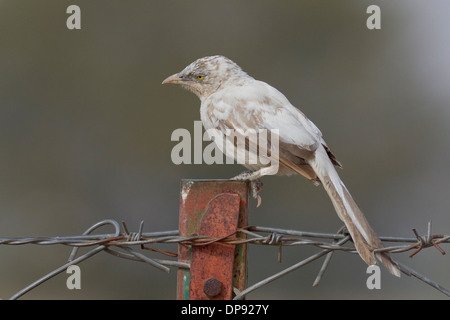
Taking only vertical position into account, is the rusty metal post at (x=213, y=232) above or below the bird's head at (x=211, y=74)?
below

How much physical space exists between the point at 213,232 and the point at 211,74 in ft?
6.29

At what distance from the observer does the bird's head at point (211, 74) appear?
441 cm

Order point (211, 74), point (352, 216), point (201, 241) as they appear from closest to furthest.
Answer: point (201, 241)
point (352, 216)
point (211, 74)

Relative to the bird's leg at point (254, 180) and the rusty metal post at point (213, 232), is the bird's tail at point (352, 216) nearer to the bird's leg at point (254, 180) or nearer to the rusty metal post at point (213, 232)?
the bird's leg at point (254, 180)

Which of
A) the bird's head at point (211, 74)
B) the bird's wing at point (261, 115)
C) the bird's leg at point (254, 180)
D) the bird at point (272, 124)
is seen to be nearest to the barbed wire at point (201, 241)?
the bird at point (272, 124)

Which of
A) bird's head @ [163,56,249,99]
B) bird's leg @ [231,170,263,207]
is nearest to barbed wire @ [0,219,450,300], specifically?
bird's leg @ [231,170,263,207]

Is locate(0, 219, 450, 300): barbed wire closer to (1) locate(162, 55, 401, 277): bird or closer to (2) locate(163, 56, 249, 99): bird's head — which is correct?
(1) locate(162, 55, 401, 277): bird

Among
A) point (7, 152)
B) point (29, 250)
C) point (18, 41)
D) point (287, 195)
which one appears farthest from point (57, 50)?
point (287, 195)

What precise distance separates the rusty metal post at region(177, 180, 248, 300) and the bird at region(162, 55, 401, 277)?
578 millimetres

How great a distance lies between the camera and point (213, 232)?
→ 2738mm

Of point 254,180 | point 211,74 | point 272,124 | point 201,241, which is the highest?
point 211,74

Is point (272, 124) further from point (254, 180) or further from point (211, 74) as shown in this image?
point (211, 74)

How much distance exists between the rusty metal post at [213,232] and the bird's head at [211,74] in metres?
1.72

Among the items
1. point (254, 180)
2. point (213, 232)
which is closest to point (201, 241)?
point (213, 232)
